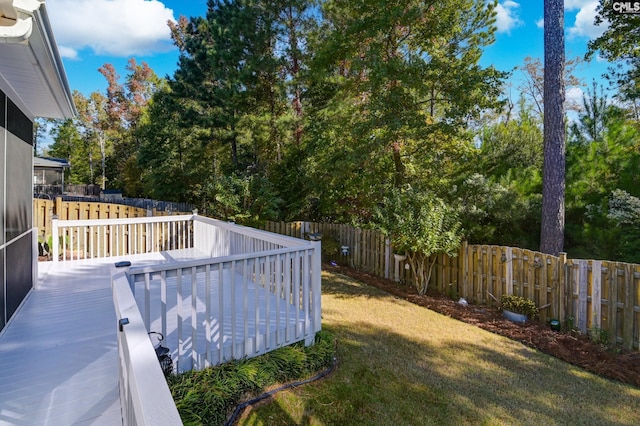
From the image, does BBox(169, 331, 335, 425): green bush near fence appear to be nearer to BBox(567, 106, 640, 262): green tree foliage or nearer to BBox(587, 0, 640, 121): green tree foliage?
BBox(567, 106, 640, 262): green tree foliage

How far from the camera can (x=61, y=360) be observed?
2.98 m

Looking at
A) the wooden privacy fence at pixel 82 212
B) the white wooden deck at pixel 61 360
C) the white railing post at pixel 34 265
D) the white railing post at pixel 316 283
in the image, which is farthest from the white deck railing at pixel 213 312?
the wooden privacy fence at pixel 82 212

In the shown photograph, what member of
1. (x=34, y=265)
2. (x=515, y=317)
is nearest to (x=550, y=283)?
(x=515, y=317)

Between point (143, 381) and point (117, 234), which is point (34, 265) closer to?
point (117, 234)

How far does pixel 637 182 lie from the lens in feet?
21.6

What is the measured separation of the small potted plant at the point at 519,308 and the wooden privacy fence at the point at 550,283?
121 mm

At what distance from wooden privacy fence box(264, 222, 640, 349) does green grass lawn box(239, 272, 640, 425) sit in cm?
104

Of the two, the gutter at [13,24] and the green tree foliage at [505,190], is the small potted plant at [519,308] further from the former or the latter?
the gutter at [13,24]

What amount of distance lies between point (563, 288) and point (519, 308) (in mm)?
711

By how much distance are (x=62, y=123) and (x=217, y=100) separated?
30914 mm

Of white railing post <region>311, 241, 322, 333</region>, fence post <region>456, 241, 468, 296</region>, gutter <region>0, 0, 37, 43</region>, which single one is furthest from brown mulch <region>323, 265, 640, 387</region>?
gutter <region>0, 0, 37, 43</region>

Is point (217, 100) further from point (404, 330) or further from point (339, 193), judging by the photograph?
point (404, 330)

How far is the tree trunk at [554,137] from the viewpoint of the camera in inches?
249

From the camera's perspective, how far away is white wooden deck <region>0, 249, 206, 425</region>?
2338 millimetres
